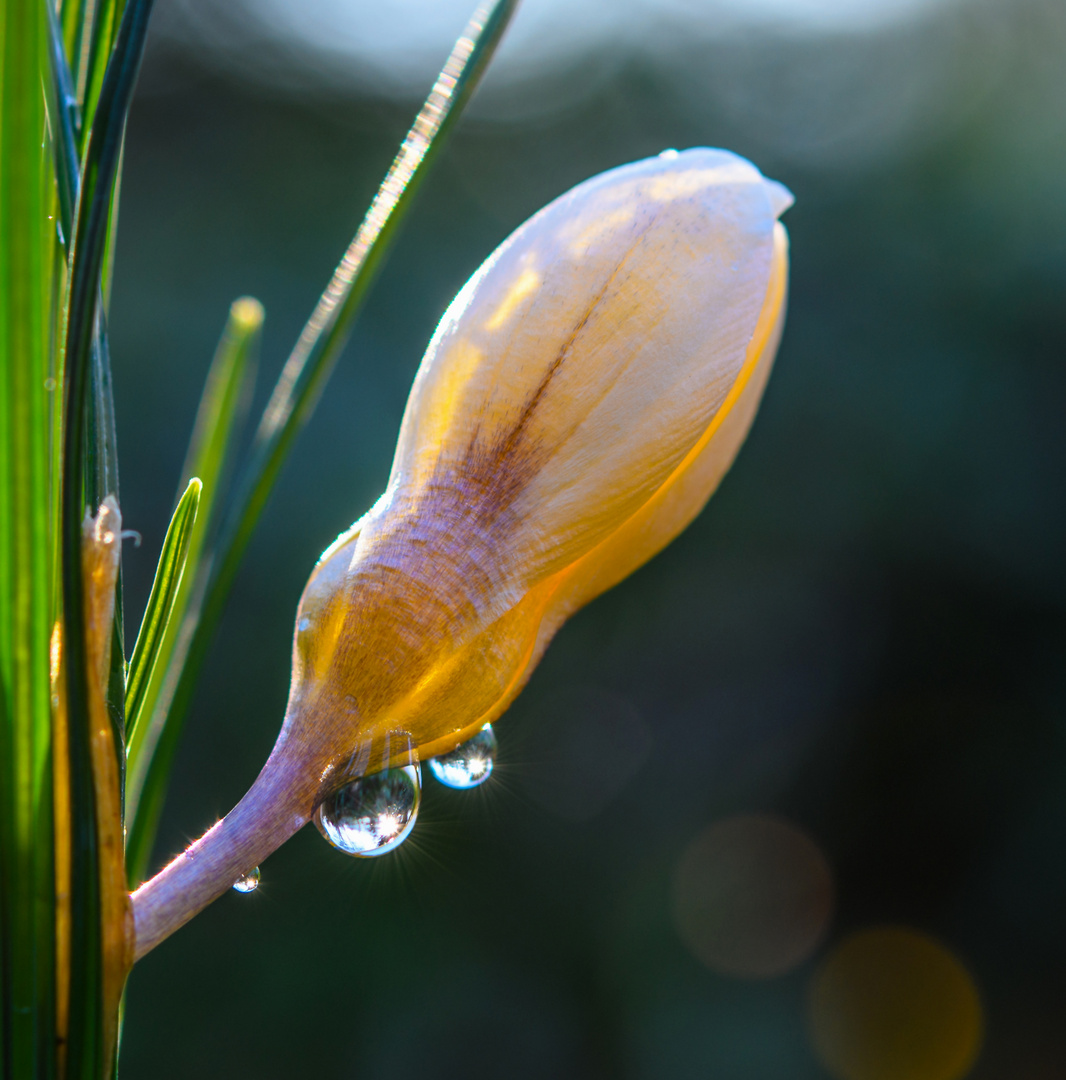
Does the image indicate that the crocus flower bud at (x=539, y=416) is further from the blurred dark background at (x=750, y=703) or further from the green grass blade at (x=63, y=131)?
the blurred dark background at (x=750, y=703)

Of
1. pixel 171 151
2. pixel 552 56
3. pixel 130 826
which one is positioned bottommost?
pixel 171 151

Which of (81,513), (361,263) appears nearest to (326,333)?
(361,263)

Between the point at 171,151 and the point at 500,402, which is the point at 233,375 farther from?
the point at 171,151

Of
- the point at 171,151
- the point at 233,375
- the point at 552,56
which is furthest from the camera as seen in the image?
the point at 552,56

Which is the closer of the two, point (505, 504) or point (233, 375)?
point (505, 504)

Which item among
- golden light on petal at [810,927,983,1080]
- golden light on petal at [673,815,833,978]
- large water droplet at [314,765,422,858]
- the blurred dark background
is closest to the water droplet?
large water droplet at [314,765,422,858]

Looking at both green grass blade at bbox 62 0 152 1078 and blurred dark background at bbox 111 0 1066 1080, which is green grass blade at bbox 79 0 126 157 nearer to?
green grass blade at bbox 62 0 152 1078

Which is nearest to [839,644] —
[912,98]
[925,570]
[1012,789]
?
[925,570]

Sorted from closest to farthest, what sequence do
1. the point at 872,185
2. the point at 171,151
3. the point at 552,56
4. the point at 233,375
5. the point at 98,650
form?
the point at 98,650 < the point at 233,375 < the point at 872,185 < the point at 171,151 < the point at 552,56
